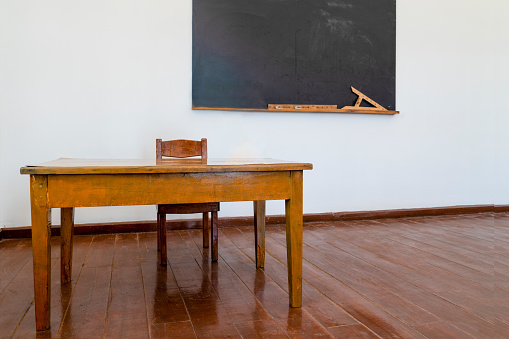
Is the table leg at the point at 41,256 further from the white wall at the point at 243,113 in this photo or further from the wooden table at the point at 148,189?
the white wall at the point at 243,113

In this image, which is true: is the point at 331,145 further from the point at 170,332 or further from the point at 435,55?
the point at 170,332

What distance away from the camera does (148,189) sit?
1623 mm

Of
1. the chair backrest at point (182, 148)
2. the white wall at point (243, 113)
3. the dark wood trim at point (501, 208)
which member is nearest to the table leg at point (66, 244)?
the chair backrest at point (182, 148)

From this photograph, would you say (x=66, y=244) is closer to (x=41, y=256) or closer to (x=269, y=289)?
(x=41, y=256)

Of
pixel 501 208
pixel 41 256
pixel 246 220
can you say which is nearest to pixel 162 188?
pixel 41 256

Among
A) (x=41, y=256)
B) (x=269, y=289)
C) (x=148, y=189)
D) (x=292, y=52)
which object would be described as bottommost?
(x=269, y=289)

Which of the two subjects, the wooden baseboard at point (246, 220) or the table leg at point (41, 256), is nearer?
the table leg at point (41, 256)

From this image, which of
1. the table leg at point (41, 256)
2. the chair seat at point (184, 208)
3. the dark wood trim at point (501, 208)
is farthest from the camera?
the dark wood trim at point (501, 208)

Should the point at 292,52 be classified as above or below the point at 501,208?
above

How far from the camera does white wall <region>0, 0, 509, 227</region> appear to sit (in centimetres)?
321

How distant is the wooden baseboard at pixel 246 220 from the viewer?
128 inches

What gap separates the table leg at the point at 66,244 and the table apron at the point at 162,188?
1.83 ft

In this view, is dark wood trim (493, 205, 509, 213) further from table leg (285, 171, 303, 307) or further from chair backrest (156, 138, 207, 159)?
table leg (285, 171, 303, 307)

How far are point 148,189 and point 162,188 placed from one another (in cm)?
6
